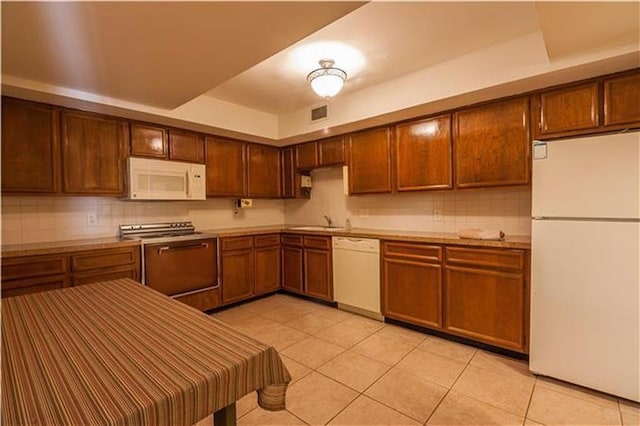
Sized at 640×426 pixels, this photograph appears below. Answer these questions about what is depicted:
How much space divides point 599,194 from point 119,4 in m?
2.83

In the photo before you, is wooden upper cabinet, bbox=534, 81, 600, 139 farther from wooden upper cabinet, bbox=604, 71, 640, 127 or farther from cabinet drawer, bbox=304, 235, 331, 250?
cabinet drawer, bbox=304, 235, 331, 250

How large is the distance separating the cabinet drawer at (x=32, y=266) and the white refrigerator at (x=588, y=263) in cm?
354

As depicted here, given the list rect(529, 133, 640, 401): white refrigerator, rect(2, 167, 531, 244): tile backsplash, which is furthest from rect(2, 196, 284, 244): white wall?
rect(529, 133, 640, 401): white refrigerator

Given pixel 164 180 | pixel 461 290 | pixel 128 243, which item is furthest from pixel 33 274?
pixel 461 290

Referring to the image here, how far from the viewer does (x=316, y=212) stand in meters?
4.46

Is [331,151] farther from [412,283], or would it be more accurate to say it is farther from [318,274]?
[412,283]

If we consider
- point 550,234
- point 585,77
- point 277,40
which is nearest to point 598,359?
point 550,234

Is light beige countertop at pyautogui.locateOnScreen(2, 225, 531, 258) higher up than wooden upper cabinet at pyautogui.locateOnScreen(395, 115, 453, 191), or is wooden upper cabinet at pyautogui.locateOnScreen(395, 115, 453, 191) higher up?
wooden upper cabinet at pyautogui.locateOnScreen(395, 115, 453, 191)

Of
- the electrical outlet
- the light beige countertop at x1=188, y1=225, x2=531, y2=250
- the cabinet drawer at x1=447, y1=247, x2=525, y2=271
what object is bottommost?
the cabinet drawer at x1=447, y1=247, x2=525, y2=271

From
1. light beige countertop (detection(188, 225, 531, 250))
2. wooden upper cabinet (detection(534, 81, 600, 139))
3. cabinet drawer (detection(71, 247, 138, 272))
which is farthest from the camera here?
cabinet drawer (detection(71, 247, 138, 272))

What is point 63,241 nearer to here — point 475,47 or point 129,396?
point 129,396

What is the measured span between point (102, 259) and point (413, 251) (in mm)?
2757

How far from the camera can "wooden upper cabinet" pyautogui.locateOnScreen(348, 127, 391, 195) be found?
3.31m

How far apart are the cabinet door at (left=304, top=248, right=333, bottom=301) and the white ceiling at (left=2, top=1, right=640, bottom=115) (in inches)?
78.7
